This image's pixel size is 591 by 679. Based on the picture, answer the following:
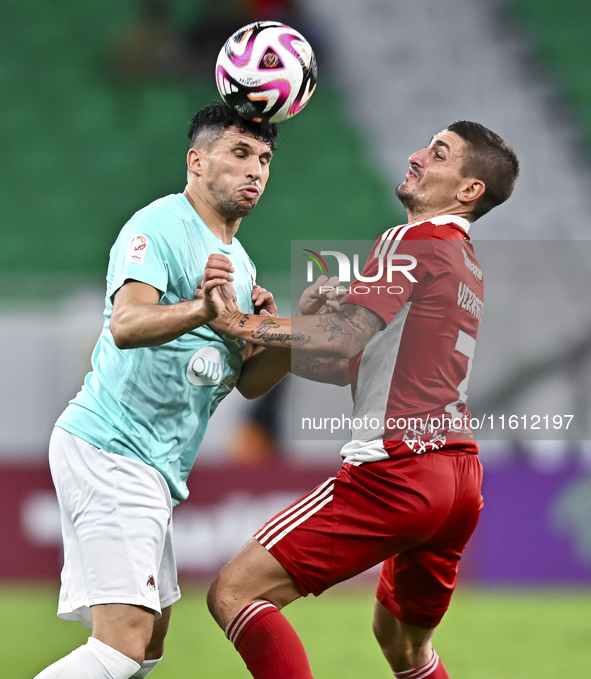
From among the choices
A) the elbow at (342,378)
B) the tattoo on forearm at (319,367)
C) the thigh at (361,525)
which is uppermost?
the tattoo on forearm at (319,367)

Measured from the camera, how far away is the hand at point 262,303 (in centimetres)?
321

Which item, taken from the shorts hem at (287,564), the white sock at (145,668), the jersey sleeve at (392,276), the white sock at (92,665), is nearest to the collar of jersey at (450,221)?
the jersey sleeve at (392,276)

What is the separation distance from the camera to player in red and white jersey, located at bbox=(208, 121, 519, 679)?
285cm

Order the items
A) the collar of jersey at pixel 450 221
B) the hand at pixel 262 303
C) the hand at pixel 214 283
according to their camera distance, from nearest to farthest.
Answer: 1. the hand at pixel 214 283
2. the collar of jersey at pixel 450 221
3. the hand at pixel 262 303

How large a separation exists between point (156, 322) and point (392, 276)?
0.79m

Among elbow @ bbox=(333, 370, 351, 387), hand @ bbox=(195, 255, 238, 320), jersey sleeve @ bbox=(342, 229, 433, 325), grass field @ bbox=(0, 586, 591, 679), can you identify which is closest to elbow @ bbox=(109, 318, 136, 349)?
hand @ bbox=(195, 255, 238, 320)

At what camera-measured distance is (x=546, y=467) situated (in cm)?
654

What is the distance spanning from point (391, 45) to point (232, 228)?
7915mm

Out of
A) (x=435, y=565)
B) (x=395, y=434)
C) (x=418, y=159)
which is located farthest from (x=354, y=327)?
(x=435, y=565)

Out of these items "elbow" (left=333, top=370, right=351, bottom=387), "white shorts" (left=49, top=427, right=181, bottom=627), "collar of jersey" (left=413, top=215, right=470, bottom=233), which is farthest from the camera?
"elbow" (left=333, top=370, right=351, bottom=387)

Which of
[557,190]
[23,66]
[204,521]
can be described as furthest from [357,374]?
[23,66]

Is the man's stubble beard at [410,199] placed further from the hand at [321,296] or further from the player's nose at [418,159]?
the hand at [321,296]

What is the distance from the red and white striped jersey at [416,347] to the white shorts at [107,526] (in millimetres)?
708

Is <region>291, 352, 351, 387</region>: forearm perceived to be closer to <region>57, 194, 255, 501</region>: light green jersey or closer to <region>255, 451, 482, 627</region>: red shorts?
<region>57, 194, 255, 501</region>: light green jersey
